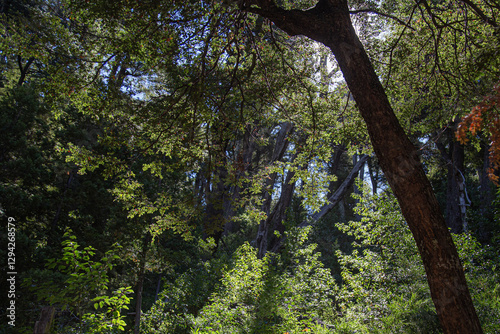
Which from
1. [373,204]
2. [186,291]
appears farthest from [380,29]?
[186,291]

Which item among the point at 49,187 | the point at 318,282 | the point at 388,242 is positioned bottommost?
the point at 318,282

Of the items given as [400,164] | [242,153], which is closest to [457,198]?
[242,153]

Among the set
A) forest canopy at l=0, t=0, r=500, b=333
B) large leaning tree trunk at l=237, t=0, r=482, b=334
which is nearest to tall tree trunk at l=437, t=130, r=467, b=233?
forest canopy at l=0, t=0, r=500, b=333

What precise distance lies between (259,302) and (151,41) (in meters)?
4.73

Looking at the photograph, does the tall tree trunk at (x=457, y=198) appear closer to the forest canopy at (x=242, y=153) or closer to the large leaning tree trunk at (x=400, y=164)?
the forest canopy at (x=242, y=153)

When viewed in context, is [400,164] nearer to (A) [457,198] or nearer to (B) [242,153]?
(B) [242,153]

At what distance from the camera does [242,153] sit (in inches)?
218

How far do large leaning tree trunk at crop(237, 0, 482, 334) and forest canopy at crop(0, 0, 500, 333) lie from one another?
0.05ft

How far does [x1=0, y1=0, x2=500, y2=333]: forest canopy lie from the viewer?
3066mm

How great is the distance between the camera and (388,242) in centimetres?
636

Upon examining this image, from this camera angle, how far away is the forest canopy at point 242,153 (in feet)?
10.1

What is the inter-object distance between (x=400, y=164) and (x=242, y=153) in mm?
3291

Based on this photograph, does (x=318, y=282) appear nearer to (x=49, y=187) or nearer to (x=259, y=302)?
(x=259, y=302)

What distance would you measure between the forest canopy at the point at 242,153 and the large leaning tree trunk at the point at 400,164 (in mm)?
14
